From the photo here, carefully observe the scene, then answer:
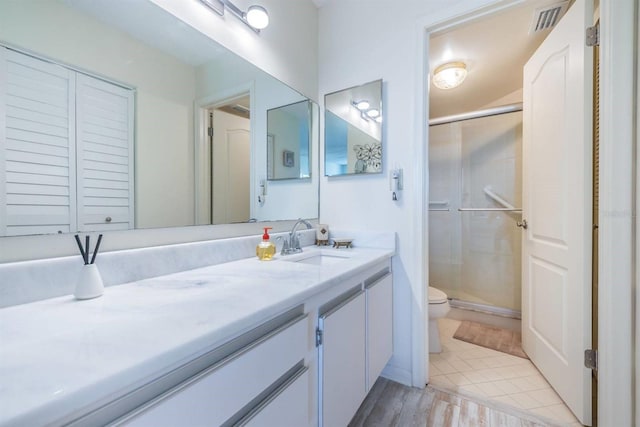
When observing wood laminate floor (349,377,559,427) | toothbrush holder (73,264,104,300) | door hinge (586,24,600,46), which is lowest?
wood laminate floor (349,377,559,427)

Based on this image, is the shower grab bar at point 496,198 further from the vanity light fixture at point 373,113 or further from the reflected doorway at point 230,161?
the reflected doorway at point 230,161

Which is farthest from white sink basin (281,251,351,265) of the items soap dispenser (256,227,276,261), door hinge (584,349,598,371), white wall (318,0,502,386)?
door hinge (584,349,598,371)

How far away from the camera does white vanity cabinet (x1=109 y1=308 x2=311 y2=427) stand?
0.47 m

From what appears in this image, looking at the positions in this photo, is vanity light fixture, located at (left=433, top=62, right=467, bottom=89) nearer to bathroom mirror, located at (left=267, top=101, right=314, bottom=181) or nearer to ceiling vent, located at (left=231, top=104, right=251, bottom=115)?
bathroom mirror, located at (left=267, top=101, right=314, bottom=181)

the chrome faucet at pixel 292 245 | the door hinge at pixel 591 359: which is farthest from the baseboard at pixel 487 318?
the chrome faucet at pixel 292 245

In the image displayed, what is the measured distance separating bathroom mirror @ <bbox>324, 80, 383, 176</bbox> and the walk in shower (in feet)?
4.51

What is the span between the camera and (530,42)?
191cm

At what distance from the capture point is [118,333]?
1.67 ft

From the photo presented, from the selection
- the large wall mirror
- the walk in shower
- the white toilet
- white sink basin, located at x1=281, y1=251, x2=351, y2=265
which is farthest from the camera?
the walk in shower

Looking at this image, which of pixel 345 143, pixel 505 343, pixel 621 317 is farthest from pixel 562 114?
pixel 505 343

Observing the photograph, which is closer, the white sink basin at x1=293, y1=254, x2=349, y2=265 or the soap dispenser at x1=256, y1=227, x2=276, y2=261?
the soap dispenser at x1=256, y1=227, x2=276, y2=261

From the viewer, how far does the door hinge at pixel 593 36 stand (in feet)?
4.04

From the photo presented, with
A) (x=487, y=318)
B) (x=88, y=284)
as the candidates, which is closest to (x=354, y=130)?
(x=88, y=284)

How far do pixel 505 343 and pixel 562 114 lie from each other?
1649mm
